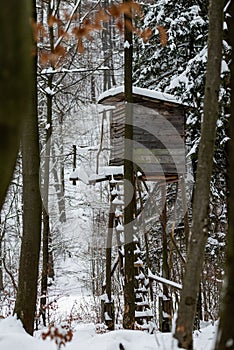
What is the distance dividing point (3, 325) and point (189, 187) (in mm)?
10380

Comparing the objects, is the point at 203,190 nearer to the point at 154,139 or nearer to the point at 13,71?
the point at 13,71

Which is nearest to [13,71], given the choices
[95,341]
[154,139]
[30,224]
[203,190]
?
[203,190]

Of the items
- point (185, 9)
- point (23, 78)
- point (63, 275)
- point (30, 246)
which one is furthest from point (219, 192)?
point (23, 78)

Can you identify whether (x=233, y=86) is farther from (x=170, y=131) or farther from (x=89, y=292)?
(x=89, y=292)

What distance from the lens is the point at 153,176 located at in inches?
420

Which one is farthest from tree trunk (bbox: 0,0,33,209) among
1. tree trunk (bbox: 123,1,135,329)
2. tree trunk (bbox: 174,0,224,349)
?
tree trunk (bbox: 123,1,135,329)

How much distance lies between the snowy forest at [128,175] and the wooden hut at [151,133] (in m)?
0.03

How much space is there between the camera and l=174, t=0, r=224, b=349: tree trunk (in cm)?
342

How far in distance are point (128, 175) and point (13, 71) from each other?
23.0 feet

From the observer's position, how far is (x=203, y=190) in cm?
363

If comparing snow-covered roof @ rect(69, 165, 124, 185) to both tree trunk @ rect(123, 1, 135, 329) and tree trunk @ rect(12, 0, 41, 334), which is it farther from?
tree trunk @ rect(12, 0, 41, 334)

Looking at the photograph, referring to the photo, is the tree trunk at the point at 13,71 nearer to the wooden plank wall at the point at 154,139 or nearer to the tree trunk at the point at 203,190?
the tree trunk at the point at 203,190

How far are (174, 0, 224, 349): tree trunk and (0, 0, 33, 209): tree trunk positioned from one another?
2.37 m

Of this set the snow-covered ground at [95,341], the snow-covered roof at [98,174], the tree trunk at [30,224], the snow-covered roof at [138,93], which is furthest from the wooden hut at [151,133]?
the snow-covered ground at [95,341]
